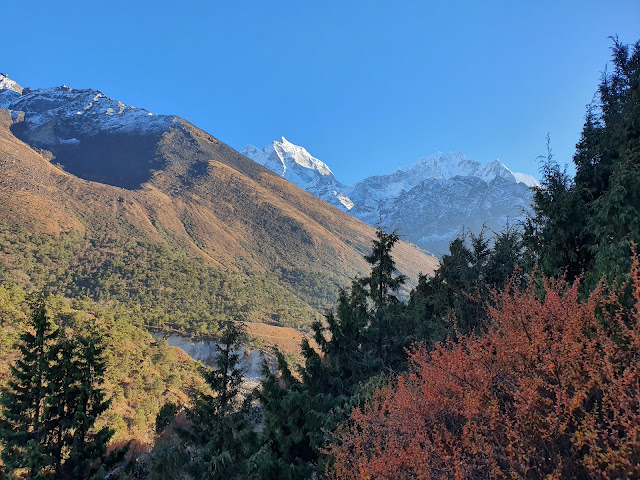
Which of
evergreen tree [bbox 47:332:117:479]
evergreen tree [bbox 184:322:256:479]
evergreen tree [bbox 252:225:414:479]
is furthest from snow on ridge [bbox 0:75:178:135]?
evergreen tree [bbox 252:225:414:479]

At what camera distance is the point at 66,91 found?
6432 inches

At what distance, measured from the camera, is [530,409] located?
367 centimetres

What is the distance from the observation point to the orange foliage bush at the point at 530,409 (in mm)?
3268

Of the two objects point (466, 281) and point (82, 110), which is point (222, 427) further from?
point (82, 110)

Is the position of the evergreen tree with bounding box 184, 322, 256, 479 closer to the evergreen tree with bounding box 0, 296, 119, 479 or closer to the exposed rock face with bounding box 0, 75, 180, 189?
the evergreen tree with bounding box 0, 296, 119, 479

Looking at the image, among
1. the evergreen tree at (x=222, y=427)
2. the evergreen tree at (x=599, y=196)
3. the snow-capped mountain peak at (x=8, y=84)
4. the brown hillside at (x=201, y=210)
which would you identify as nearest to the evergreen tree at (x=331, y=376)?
the evergreen tree at (x=222, y=427)

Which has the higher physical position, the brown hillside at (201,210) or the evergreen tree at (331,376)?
the brown hillside at (201,210)

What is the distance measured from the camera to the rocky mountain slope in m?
57.4

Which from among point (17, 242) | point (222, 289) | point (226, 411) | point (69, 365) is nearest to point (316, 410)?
point (226, 411)

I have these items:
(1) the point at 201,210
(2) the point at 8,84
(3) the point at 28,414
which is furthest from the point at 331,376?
(2) the point at 8,84

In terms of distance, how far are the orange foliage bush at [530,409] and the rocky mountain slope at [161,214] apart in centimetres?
4630

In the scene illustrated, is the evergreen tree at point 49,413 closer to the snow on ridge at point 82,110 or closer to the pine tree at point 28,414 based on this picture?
the pine tree at point 28,414

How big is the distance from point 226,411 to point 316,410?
354cm

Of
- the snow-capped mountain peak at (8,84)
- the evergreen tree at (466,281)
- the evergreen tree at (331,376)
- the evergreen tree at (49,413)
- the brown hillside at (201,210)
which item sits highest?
the snow-capped mountain peak at (8,84)
